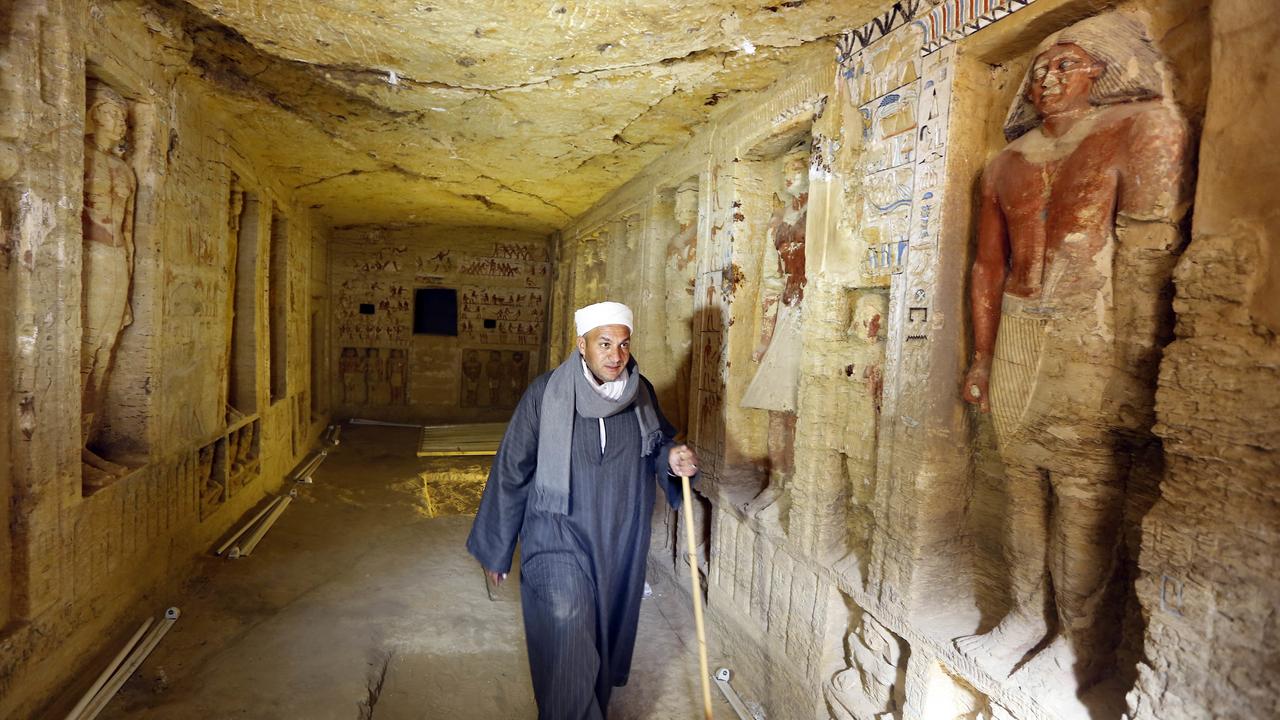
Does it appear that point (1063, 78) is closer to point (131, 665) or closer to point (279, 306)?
point (131, 665)

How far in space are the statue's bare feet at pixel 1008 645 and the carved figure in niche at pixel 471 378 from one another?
10397 millimetres

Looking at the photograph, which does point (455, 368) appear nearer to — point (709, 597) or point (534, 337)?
point (534, 337)

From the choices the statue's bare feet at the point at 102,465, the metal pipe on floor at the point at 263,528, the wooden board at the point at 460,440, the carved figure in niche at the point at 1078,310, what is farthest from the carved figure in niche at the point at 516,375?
the carved figure in niche at the point at 1078,310

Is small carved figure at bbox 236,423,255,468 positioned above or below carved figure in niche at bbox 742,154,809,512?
below

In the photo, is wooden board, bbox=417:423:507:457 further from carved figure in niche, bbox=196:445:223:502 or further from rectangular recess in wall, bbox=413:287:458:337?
carved figure in niche, bbox=196:445:223:502

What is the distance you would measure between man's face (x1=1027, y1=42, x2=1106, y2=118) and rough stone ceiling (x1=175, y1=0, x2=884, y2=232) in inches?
39.7

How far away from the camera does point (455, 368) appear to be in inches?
458

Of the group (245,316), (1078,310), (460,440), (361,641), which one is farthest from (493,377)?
(1078,310)

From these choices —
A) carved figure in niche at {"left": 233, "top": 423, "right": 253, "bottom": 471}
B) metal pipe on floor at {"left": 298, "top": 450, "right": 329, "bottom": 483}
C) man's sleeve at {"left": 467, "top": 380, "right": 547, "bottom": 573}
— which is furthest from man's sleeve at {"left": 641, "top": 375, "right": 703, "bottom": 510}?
metal pipe on floor at {"left": 298, "top": 450, "right": 329, "bottom": 483}

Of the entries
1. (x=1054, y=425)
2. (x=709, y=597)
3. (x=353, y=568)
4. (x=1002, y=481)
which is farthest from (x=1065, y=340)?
(x=353, y=568)

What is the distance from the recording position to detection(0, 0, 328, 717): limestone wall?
2770mm

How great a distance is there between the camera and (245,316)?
245 inches

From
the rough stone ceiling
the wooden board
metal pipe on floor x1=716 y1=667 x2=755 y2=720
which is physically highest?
the rough stone ceiling

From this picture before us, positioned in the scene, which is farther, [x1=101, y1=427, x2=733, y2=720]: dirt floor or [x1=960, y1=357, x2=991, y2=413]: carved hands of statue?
[x1=101, y1=427, x2=733, y2=720]: dirt floor
